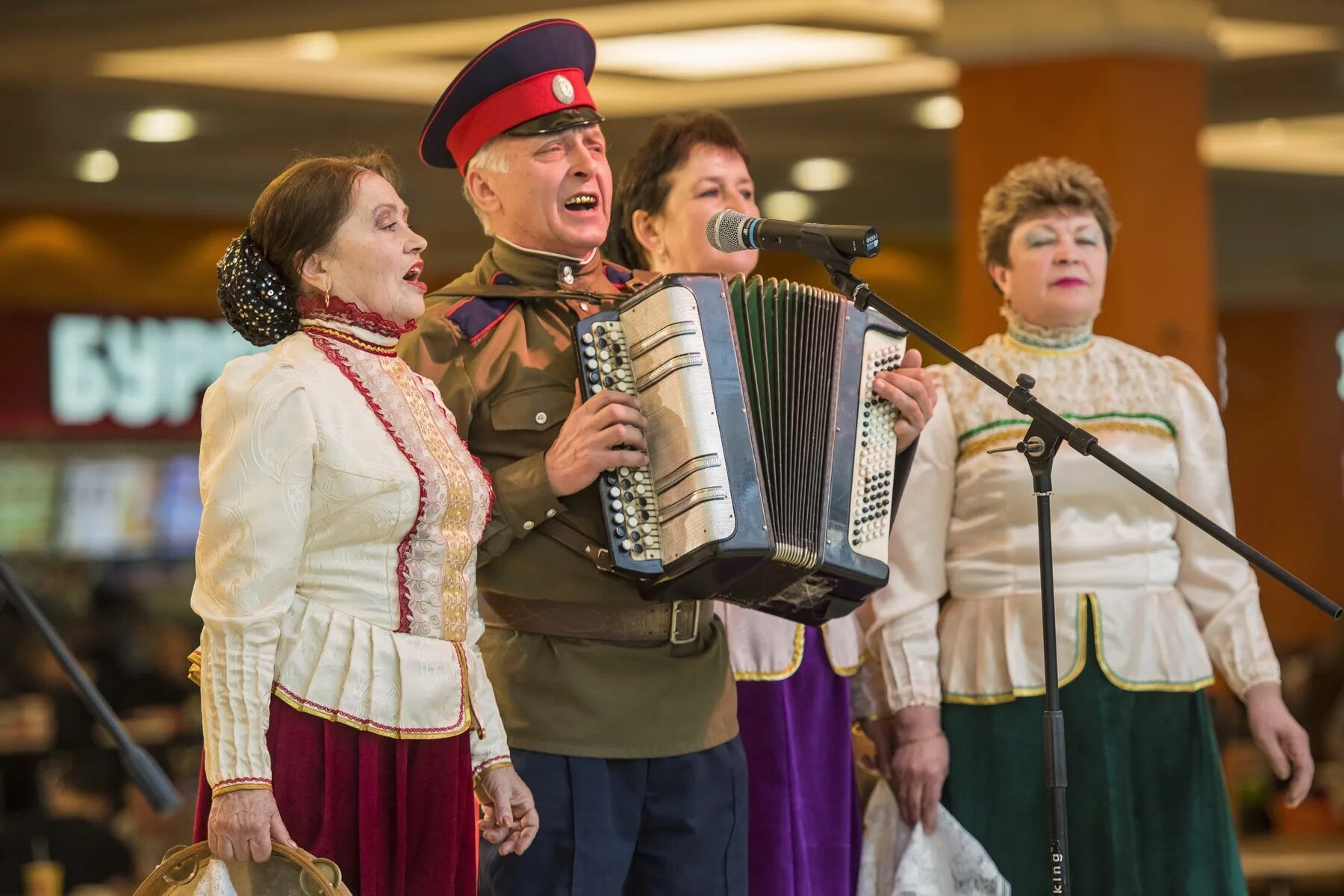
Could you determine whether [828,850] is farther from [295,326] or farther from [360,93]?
[360,93]

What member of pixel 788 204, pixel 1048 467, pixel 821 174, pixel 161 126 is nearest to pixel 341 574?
pixel 1048 467

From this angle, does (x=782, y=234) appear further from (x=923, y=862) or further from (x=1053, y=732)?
(x=923, y=862)

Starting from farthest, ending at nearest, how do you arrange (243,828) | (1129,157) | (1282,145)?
1. (1282,145)
2. (1129,157)
3. (243,828)

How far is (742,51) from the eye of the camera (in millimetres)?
8094

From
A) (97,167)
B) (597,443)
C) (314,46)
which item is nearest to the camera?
(597,443)

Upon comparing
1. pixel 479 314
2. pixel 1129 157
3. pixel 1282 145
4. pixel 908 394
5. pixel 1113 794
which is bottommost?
pixel 1113 794

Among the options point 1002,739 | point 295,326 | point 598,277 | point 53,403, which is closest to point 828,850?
point 1002,739

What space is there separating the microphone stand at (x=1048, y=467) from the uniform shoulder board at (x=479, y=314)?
0.48m

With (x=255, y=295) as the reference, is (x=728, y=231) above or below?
above

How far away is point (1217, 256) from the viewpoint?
1409 centimetres

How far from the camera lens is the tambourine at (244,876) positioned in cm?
205

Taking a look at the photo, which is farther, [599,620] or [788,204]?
[788,204]

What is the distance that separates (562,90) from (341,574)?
3.01 ft

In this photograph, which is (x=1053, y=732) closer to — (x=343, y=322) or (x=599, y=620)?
(x=599, y=620)
